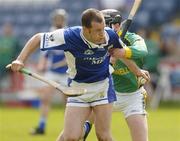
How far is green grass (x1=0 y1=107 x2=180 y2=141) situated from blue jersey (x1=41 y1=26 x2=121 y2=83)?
4661 millimetres

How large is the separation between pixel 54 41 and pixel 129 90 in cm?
137

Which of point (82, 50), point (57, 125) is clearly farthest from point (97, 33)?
point (57, 125)

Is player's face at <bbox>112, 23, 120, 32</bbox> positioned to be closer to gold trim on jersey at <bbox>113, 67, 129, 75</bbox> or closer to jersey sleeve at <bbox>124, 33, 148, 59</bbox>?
jersey sleeve at <bbox>124, 33, 148, 59</bbox>

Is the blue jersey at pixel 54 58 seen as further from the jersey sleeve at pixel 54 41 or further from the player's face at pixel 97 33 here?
the player's face at pixel 97 33

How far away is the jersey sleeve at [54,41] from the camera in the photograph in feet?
32.4

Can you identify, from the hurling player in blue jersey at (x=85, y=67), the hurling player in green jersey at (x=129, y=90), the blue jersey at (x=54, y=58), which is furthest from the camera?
the blue jersey at (x=54, y=58)

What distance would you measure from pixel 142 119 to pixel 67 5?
18396mm

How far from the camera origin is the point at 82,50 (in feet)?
32.4

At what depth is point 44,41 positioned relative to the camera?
998 cm

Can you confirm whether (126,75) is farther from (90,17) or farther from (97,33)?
(90,17)

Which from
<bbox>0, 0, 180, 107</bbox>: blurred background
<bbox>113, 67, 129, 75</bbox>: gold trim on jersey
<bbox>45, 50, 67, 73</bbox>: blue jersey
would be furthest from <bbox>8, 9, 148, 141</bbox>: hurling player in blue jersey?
<bbox>0, 0, 180, 107</bbox>: blurred background

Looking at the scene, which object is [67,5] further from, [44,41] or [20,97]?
[44,41]

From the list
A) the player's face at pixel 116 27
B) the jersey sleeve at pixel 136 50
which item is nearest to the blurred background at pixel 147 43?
the player's face at pixel 116 27

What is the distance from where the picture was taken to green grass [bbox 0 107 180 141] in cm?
1527
